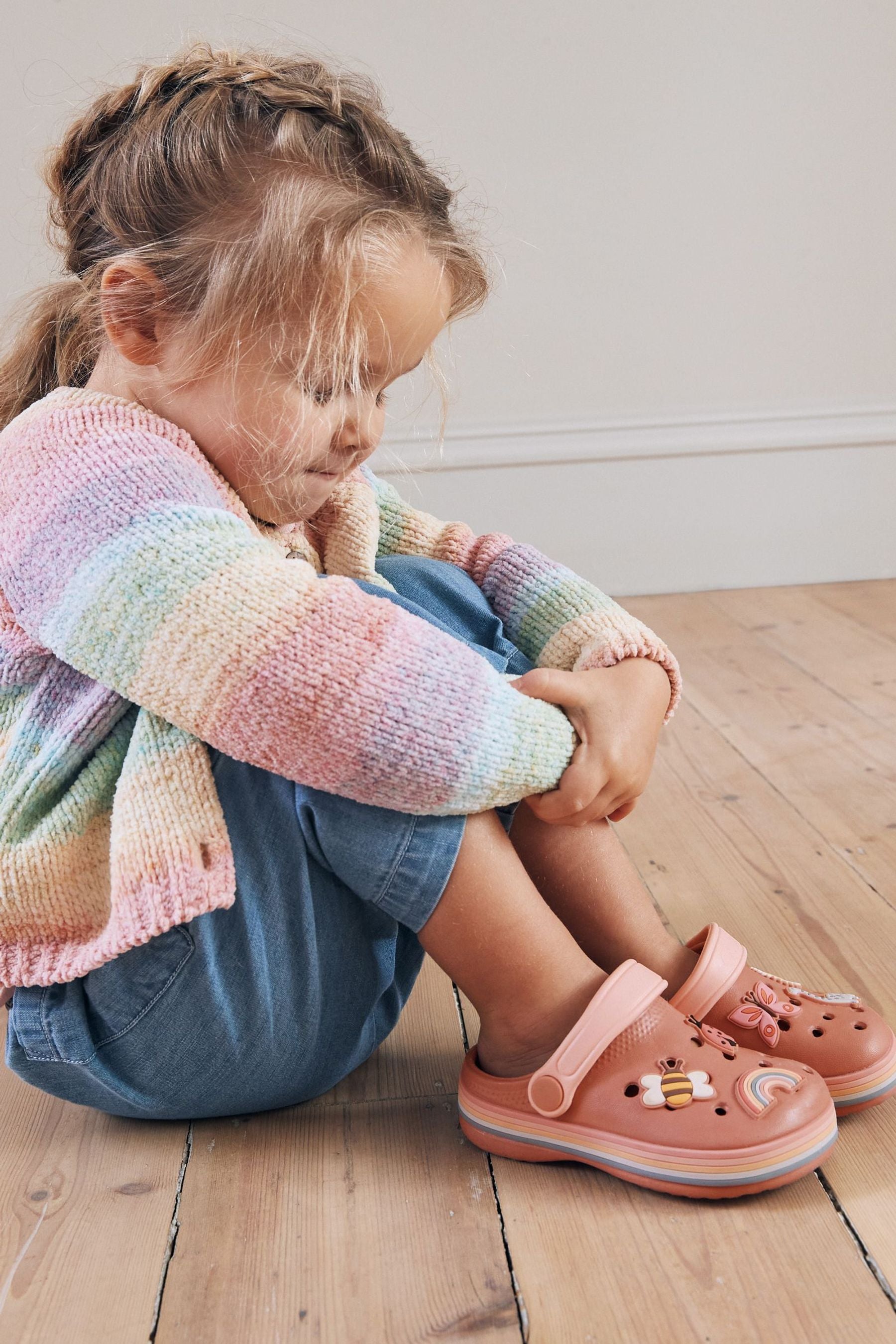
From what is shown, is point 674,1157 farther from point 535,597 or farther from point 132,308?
point 132,308

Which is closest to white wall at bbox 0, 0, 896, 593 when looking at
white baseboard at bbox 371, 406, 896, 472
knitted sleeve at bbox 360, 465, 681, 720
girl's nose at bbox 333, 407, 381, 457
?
white baseboard at bbox 371, 406, 896, 472

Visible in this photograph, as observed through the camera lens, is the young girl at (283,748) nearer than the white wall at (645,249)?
Yes

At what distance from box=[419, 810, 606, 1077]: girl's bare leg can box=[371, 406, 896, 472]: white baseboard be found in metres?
1.53

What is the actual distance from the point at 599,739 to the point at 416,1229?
264 mm

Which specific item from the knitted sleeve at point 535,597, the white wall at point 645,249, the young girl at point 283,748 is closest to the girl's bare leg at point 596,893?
the young girl at point 283,748

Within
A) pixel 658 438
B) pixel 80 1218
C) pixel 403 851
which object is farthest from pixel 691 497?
pixel 80 1218

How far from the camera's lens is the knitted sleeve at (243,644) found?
0.57 metres

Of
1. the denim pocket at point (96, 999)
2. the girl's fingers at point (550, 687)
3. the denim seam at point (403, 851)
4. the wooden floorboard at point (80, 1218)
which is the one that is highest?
the girl's fingers at point (550, 687)

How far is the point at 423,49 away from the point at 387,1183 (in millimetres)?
1854

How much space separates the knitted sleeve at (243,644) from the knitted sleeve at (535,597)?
154 mm

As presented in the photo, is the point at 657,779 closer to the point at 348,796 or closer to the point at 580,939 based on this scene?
the point at 580,939

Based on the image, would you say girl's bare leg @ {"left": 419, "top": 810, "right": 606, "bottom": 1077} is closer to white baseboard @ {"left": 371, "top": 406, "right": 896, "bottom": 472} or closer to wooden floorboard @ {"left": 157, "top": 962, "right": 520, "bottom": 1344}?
wooden floorboard @ {"left": 157, "top": 962, "right": 520, "bottom": 1344}

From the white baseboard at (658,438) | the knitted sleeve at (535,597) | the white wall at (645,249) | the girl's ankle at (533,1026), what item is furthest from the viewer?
the white baseboard at (658,438)

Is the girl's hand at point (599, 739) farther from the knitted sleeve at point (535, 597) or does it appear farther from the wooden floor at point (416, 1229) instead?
the wooden floor at point (416, 1229)
